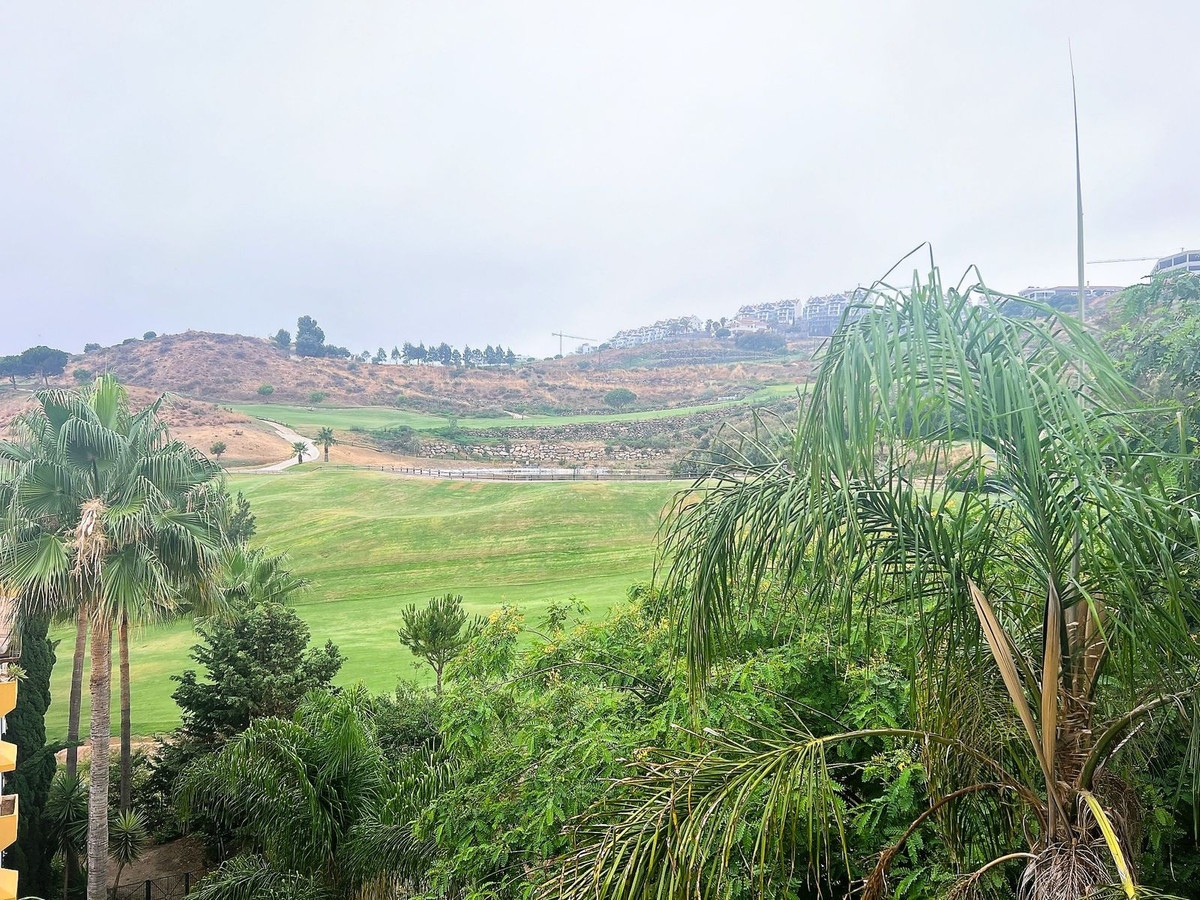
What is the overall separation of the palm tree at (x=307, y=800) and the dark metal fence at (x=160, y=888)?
3.19 m

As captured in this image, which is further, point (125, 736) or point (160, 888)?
point (125, 736)

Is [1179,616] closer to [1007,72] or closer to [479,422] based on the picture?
[1007,72]

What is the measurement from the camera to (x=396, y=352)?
110m

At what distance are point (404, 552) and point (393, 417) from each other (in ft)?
162

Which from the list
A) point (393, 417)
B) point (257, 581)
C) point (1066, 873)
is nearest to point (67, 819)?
point (257, 581)

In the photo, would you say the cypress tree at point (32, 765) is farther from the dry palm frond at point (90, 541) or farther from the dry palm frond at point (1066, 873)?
the dry palm frond at point (1066, 873)

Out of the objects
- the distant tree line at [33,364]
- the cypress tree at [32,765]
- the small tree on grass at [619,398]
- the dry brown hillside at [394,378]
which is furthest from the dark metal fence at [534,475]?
the distant tree line at [33,364]

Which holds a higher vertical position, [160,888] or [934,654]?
[934,654]

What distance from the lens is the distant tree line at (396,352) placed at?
345 feet

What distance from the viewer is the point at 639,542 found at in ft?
105

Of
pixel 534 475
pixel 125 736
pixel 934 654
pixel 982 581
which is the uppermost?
pixel 982 581

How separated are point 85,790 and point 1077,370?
1580cm

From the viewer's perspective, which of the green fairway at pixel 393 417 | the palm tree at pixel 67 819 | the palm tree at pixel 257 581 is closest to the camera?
the palm tree at pixel 67 819

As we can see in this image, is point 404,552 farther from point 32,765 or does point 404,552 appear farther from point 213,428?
point 213,428
